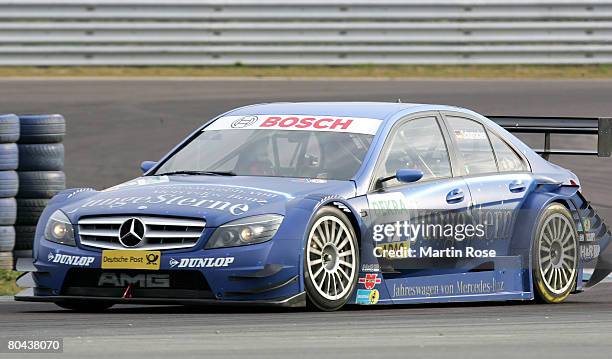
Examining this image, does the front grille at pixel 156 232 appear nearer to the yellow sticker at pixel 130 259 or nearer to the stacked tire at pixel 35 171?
the yellow sticker at pixel 130 259

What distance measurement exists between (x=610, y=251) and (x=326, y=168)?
8.05ft

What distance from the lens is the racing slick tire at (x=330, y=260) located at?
26.8ft

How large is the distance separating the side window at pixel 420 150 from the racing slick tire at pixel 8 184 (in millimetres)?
3843

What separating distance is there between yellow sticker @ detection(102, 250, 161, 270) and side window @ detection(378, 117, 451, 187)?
5.37 feet

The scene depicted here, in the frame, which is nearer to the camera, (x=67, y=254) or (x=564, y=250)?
(x=67, y=254)

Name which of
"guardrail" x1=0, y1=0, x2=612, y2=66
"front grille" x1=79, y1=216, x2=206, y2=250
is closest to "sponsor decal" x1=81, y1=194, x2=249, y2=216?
"front grille" x1=79, y1=216, x2=206, y2=250

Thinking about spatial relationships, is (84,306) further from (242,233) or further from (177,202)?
(242,233)

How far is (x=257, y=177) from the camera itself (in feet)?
29.3

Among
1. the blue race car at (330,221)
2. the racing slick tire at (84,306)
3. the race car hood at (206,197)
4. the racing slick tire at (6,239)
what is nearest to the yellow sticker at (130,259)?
the blue race car at (330,221)

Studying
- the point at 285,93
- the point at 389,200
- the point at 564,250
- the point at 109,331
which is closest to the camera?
the point at 109,331

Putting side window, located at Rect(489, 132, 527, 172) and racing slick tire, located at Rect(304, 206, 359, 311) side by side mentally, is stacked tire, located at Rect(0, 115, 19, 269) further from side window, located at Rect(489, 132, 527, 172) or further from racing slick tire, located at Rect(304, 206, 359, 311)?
racing slick tire, located at Rect(304, 206, 359, 311)

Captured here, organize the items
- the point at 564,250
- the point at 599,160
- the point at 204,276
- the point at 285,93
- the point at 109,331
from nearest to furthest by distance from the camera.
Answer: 1. the point at 109,331
2. the point at 204,276
3. the point at 564,250
4. the point at 599,160
5. the point at 285,93

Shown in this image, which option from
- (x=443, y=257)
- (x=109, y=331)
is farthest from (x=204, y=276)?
(x=443, y=257)

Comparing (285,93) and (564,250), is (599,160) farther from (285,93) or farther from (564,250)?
(564,250)
